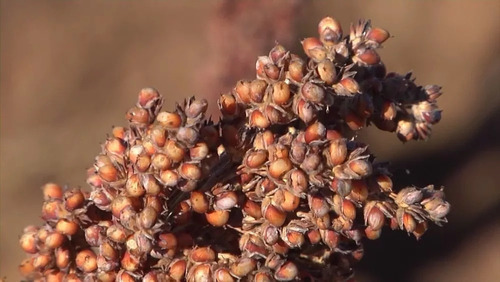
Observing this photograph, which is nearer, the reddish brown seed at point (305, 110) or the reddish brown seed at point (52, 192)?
the reddish brown seed at point (305, 110)

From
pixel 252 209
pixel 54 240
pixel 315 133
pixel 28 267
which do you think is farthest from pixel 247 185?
pixel 28 267

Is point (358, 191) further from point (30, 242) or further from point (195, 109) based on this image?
point (30, 242)

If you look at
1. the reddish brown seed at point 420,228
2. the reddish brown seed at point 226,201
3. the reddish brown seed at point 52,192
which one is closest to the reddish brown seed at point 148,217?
the reddish brown seed at point 226,201

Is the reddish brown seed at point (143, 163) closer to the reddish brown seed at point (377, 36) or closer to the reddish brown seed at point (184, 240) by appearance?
the reddish brown seed at point (184, 240)

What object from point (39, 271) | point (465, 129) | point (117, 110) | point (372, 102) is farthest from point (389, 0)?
point (39, 271)

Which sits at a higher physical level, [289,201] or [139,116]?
[139,116]

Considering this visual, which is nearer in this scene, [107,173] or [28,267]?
[107,173]
